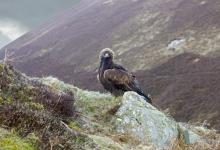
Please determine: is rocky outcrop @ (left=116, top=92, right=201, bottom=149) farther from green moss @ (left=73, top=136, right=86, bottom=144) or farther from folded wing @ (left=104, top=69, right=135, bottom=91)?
green moss @ (left=73, top=136, right=86, bottom=144)

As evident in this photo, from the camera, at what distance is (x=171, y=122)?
13.0 meters

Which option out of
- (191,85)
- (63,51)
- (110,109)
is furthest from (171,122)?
(63,51)

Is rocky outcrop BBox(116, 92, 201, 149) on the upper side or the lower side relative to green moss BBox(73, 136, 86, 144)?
lower

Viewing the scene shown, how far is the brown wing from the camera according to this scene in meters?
15.5

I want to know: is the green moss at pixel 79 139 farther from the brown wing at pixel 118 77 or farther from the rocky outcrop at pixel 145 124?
the brown wing at pixel 118 77

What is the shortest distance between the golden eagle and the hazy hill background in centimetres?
4540

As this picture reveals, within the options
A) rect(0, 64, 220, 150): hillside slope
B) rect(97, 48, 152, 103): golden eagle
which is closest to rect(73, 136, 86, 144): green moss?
rect(0, 64, 220, 150): hillside slope

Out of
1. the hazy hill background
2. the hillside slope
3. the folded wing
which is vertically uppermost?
the hillside slope

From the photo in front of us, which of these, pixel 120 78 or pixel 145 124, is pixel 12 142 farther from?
pixel 120 78

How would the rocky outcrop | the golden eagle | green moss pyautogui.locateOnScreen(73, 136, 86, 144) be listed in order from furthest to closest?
the golden eagle < the rocky outcrop < green moss pyautogui.locateOnScreen(73, 136, 86, 144)

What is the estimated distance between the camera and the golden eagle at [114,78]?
1545 cm

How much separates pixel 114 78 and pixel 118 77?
0.42 ft

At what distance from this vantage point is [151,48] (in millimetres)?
112125

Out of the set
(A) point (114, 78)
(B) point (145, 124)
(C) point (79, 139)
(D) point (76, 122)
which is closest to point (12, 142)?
(C) point (79, 139)
